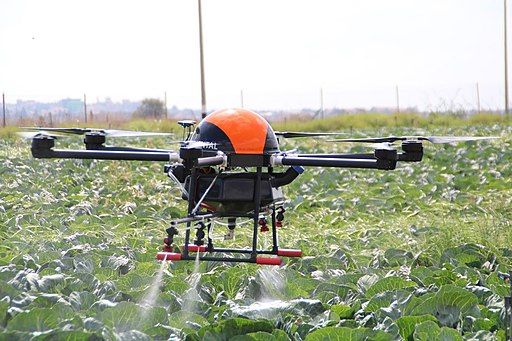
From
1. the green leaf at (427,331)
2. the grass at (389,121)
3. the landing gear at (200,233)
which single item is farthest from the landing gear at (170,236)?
the grass at (389,121)

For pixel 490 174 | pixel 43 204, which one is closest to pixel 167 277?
pixel 43 204

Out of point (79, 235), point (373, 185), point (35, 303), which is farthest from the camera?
point (373, 185)

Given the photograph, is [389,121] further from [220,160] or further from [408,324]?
[408,324]

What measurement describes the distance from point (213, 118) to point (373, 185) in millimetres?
9009

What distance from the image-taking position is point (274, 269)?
575 cm

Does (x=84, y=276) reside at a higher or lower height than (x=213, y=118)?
lower

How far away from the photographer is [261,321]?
4281mm

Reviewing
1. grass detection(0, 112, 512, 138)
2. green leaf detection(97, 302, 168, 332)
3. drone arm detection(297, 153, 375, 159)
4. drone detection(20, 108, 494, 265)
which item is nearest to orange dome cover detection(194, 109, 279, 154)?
drone detection(20, 108, 494, 265)

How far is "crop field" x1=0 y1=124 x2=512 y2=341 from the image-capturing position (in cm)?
430

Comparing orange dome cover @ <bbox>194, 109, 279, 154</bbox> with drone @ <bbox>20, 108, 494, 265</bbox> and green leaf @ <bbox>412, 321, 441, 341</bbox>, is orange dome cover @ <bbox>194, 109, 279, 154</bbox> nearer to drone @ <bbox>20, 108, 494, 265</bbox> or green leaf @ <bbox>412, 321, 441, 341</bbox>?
drone @ <bbox>20, 108, 494, 265</bbox>

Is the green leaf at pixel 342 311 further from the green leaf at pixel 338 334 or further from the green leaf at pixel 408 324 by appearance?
the green leaf at pixel 338 334

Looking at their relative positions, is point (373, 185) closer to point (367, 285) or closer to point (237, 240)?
point (237, 240)

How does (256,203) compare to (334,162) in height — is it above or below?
below

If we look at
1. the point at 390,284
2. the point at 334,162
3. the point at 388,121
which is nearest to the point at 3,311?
the point at 334,162
